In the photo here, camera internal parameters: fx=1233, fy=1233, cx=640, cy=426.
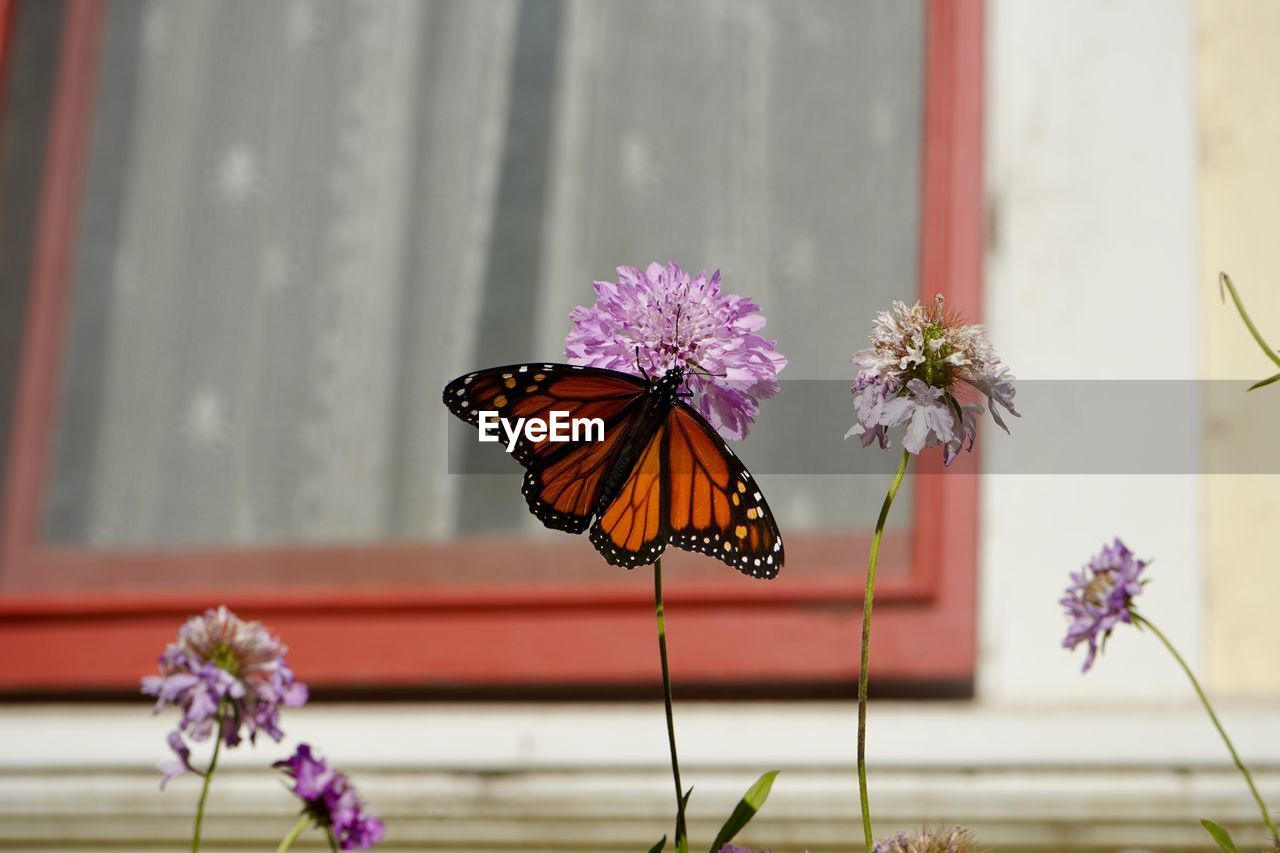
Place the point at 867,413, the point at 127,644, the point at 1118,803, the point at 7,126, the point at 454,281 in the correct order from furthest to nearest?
the point at 7,126, the point at 454,281, the point at 127,644, the point at 1118,803, the point at 867,413

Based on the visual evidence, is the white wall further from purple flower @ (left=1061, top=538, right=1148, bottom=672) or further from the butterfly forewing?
the butterfly forewing

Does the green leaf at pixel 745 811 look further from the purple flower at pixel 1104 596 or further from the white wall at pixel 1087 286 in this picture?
the white wall at pixel 1087 286

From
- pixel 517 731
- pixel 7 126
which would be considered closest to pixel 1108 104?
pixel 517 731

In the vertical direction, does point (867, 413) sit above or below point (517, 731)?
above

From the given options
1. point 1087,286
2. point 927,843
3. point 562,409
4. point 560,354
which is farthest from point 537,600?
point 927,843

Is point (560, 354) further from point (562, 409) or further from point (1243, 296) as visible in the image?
point (562, 409)

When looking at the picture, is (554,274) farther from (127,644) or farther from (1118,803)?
(1118,803)

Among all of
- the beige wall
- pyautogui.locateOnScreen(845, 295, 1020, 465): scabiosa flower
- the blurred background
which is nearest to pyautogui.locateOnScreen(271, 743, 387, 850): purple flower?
pyautogui.locateOnScreen(845, 295, 1020, 465): scabiosa flower
